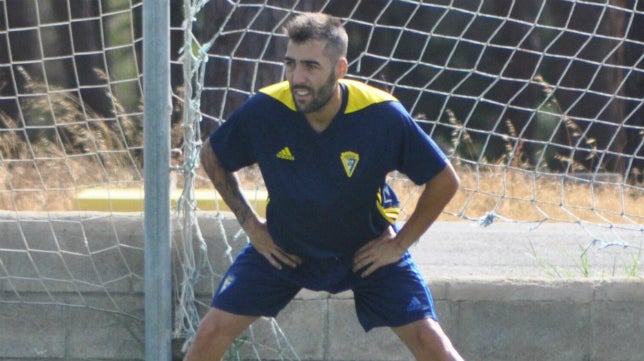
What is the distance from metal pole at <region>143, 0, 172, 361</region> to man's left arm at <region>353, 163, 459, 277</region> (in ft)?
2.84

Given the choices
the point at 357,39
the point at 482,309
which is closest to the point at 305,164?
the point at 482,309

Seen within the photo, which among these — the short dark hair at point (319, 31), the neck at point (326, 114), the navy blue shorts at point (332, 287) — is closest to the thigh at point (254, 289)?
the navy blue shorts at point (332, 287)

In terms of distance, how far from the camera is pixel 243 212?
15.2 feet

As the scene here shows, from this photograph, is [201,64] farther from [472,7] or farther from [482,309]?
[472,7]

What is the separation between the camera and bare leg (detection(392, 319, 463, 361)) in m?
4.25

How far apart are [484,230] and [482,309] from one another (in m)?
3.20

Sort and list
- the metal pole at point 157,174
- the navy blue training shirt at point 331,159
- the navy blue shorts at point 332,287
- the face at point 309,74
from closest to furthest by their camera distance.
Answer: the face at point 309,74, the navy blue training shirt at point 331,159, the navy blue shorts at point 332,287, the metal pole at point 157,174

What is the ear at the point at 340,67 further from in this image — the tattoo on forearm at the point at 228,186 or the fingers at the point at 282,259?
the fingers at the point at 282,259

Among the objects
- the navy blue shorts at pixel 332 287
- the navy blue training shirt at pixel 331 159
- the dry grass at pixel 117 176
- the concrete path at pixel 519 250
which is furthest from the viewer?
the concrete path at pixel 519 250

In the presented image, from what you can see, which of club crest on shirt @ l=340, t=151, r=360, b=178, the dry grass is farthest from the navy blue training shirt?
the dry grass

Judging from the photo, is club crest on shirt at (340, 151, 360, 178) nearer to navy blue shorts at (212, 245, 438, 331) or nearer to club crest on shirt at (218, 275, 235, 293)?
navy blue shorts at (212, 245, 438, 331)

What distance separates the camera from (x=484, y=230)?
335 inches

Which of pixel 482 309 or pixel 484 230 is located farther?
pixel 484 230

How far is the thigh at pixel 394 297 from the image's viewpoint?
4.36 meters
